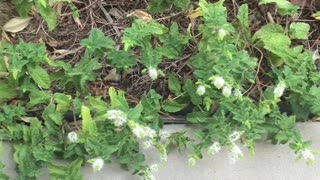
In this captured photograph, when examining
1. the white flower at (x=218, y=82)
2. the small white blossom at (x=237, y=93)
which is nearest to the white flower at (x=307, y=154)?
the small white blossom at (x=237, y=93)

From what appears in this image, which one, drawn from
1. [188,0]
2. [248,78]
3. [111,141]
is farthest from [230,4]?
[111,141]

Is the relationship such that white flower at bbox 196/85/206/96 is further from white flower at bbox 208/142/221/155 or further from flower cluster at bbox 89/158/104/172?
flower cluster at bbox 89/158/104/172

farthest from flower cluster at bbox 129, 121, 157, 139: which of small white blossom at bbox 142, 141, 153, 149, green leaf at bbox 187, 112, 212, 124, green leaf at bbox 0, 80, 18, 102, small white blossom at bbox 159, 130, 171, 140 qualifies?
green leaf at bbox 0, 80, 18, 102

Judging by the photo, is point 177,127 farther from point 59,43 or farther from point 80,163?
point 59,43

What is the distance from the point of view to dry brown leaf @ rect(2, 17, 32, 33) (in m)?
3.37

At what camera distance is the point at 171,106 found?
10.3 ft

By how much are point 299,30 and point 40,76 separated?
118 centimetres

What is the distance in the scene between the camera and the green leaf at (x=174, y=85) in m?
3.19

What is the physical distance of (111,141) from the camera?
2.94 metres

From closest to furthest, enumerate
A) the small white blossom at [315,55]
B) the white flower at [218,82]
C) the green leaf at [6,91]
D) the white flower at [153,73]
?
the white flower at [218,82]
the white flower at [153,73]
the green leaf at [6,91]
the small white blossom at [315,55]

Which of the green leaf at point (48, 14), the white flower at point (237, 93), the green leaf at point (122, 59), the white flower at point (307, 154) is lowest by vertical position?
the white flower at point (307, 154)

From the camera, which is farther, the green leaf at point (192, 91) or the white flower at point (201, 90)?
the green leaf at point (192, 91)

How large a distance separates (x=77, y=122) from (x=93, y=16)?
0.60 m

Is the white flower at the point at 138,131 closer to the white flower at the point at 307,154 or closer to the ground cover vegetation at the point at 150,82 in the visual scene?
the ground cover vegetation at the point at 150,82
